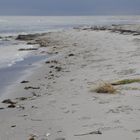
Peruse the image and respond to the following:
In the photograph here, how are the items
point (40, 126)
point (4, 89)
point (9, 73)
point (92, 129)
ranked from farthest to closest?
point (9, 73) < point (4, 89) < point (40, 126) < point (92, 129)

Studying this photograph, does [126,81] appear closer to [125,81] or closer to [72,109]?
[125,81]

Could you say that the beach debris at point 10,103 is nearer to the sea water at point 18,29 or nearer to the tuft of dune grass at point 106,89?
the tuft of dune grass at point 106,89

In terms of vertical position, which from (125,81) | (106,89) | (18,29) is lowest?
(18,29)

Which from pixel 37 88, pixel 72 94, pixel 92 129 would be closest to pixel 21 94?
pixel 37 88

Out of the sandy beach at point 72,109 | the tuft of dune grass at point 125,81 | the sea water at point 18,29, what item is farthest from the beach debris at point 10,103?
the sea water at point 18,29

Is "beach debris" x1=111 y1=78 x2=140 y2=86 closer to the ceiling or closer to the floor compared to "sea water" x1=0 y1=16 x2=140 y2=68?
closer to the ceiling

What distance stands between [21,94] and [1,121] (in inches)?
157

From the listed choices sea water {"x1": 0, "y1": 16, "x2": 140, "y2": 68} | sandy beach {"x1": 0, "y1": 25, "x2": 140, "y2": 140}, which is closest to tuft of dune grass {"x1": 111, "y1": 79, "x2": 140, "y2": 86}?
sandy beach {"x1": 0, "y1": 25, "x2": 140, "y2": 140}

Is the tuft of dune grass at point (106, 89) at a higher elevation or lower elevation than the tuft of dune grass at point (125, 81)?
higher

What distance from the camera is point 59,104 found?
1223 cm

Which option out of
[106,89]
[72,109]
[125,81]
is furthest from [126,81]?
[72,109]

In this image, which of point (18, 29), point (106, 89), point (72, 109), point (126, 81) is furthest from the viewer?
point (18, 29)

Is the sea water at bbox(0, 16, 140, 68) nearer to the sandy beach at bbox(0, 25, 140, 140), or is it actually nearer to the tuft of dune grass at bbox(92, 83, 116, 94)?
the sandy beach at bbox(0, 25, 140, 140)

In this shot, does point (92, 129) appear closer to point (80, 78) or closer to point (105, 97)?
point (105, 97)
